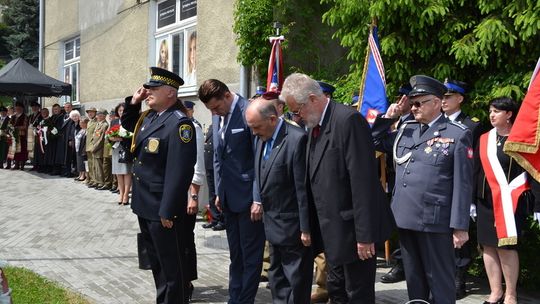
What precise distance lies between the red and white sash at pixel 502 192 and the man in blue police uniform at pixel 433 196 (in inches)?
42.1

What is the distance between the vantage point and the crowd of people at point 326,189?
4.25 meters

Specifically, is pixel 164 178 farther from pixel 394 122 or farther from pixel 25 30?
pixel 25 30

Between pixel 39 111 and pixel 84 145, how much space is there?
4.49 m

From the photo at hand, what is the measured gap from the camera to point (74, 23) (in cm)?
2158

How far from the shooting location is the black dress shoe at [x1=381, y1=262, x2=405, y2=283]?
6.85m

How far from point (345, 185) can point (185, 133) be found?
1586 mm

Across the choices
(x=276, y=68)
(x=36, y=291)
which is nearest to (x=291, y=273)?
(x=36, y=291)

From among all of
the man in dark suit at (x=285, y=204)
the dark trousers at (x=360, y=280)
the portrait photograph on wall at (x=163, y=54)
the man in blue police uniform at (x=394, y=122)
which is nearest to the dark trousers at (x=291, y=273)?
the man in dark suit at (x=285, y=204)

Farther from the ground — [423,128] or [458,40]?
[458,40]

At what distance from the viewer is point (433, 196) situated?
4.71 m

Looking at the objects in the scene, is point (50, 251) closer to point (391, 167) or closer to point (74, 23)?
point (391, 167)

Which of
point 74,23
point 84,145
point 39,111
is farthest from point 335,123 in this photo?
point 74,23

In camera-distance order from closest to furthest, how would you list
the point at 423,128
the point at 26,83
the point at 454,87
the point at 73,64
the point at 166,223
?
the point at 423,128, the point at 166,223, the point at 454,87, the point at 26,83, the point at 73,64

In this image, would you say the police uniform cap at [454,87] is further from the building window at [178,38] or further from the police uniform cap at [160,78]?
the building window at [178,38]
